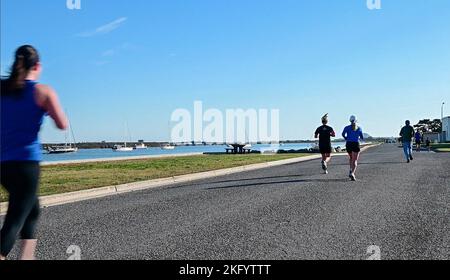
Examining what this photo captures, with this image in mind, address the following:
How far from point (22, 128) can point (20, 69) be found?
498 mm

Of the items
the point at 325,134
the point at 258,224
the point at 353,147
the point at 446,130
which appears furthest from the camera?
the point at 446,130

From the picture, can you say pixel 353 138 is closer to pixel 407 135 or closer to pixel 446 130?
pixel 407 135

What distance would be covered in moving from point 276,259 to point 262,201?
14.5 feet

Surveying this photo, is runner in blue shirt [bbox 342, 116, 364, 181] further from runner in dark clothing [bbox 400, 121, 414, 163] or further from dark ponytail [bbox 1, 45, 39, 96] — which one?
dark ponytail [bbox 1, 45, 39, 96]

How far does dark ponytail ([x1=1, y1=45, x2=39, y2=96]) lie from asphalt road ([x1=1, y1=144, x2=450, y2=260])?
2.19m

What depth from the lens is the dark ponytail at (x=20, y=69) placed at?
3572 millimetres

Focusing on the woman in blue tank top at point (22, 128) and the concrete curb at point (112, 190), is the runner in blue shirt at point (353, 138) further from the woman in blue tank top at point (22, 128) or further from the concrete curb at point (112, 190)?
the woman in blue tank top at point (22, 128)

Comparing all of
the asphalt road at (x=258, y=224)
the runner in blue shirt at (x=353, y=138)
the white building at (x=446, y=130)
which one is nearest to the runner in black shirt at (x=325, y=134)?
the runner in blue shirt at (x=353, y=138)

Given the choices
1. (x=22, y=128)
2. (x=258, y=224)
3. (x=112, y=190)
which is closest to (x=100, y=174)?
(x=112, y=190)

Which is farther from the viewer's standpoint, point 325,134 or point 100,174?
point 100,174

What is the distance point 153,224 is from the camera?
269 inches

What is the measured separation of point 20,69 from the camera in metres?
3.62
